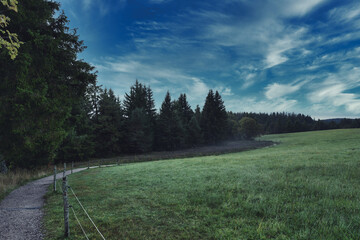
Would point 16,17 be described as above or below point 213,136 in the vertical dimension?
above

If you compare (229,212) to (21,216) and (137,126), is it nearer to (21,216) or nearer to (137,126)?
(21,216)

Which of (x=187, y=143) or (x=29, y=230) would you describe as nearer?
(x=29, y=230)

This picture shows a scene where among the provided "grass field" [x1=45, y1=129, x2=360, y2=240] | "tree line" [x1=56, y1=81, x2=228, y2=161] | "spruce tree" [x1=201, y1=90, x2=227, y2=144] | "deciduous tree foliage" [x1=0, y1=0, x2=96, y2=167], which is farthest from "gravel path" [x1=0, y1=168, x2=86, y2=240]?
"spruce tree" [x1=201, y1=90, x2=227, y2=144]

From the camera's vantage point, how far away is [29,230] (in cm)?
512

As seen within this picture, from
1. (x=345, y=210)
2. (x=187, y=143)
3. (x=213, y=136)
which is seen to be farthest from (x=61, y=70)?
(x=213, y=136)

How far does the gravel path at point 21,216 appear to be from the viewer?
489 cm

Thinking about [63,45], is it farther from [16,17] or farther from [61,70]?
[16,17]

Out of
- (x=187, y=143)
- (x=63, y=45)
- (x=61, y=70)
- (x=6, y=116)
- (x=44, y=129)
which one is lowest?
(x=187, y=143)

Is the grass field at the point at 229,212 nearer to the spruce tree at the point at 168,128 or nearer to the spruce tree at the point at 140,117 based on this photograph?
the spruce tree at the point at 140,117

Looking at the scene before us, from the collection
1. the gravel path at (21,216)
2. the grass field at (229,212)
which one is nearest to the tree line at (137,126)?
the gravel path at (21,216)

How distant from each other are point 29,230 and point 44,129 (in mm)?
7698

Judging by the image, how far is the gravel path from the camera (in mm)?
4891

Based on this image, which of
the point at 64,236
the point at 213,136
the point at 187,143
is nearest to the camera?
the point at 64,236

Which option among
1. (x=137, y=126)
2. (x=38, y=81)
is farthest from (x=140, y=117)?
(x=38, y=81)
